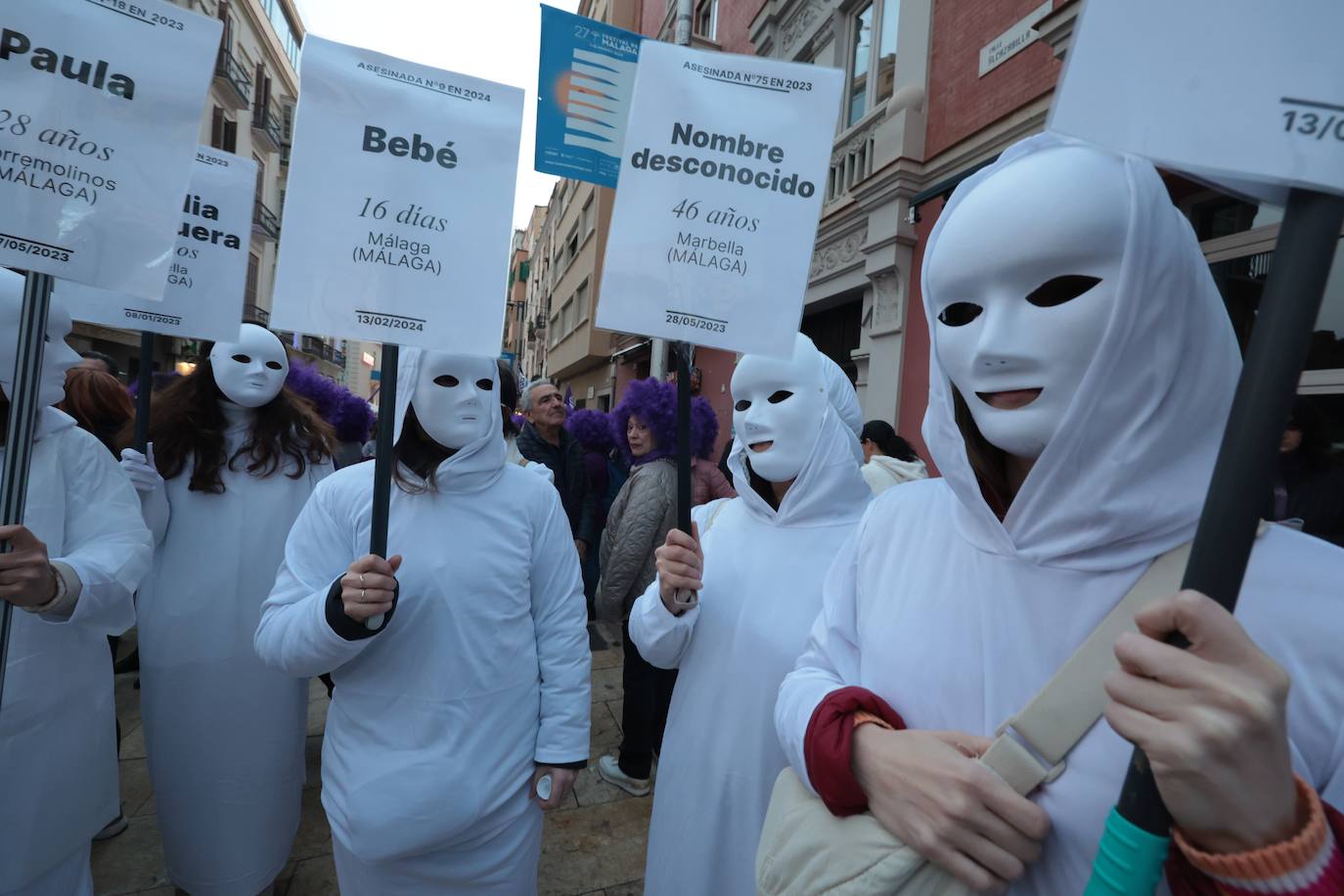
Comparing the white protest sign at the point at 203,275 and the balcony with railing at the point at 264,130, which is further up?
the balcony with railing at the point at 264,130

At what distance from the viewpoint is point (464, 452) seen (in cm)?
187

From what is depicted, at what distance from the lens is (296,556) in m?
1.82

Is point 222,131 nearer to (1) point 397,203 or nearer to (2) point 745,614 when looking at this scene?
(1) point 397,203

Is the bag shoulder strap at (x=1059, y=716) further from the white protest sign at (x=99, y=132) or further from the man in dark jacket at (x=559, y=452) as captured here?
the man in dark jacket at (x=559, y=452)

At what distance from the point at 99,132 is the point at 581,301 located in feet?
70.1

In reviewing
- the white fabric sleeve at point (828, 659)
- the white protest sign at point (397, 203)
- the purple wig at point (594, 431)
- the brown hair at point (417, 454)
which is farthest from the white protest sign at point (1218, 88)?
the purple wig at point (594, 431)

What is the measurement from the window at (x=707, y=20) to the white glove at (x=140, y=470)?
13.3 metres

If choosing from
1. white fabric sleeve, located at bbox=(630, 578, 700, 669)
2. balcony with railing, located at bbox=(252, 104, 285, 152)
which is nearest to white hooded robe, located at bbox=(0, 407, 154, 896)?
white fabric sleeve, located at bbox=(630, 578, 700, 669)

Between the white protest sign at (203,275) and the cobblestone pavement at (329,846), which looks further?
the cobblestone pavement at (329,846)

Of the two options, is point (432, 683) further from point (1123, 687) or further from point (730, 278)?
point (1123, 687)

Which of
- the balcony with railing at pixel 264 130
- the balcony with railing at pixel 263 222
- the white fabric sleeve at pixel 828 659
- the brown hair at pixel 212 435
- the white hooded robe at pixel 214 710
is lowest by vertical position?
the white hooded robe at pixel 214 710

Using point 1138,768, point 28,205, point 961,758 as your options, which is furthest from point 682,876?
point 28,205

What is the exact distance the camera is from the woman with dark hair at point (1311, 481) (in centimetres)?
308

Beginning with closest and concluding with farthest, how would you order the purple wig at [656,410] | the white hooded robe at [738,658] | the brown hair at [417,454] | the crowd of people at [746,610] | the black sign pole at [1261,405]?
1. the black sign pole at [1261,405]
2. the crowd of people at [746,610]
3. the white hooded robe at [738,658]
4. the brown hair at [417,454]
5. the purple wig at [656,410]
